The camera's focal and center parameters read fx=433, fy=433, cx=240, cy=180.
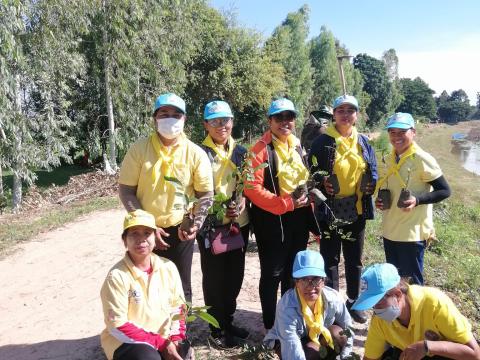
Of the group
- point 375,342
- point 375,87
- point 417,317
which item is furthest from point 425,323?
point 375,87

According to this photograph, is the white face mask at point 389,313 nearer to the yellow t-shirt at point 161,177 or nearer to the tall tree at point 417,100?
the yellow t-shirt at point 161,177

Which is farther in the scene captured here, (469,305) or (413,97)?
(413,97)

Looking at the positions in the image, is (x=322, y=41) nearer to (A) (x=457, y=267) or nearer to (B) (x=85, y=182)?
(B) (x=85, y=182)

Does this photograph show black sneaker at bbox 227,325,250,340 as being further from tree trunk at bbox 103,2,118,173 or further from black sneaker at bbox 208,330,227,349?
tree trunk at bbox 103,2,118,173

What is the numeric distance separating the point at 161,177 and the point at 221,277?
3.23 ft

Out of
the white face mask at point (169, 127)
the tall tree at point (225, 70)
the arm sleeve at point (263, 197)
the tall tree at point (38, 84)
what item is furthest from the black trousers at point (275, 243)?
the tall tree at point (225, 70)

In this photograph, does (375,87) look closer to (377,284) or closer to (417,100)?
(417,100)

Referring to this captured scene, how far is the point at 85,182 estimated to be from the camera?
12.7 meters

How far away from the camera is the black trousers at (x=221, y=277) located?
3.38 m

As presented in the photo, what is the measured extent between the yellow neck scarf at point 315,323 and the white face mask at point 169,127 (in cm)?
141

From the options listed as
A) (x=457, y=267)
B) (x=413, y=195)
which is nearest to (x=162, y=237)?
(x=413, y=195)

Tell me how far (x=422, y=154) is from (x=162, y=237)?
2.06 metres

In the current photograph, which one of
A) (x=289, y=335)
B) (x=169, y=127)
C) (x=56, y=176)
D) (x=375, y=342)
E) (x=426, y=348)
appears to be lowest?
(x=56, y=176)

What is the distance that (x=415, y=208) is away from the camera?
3404mm
